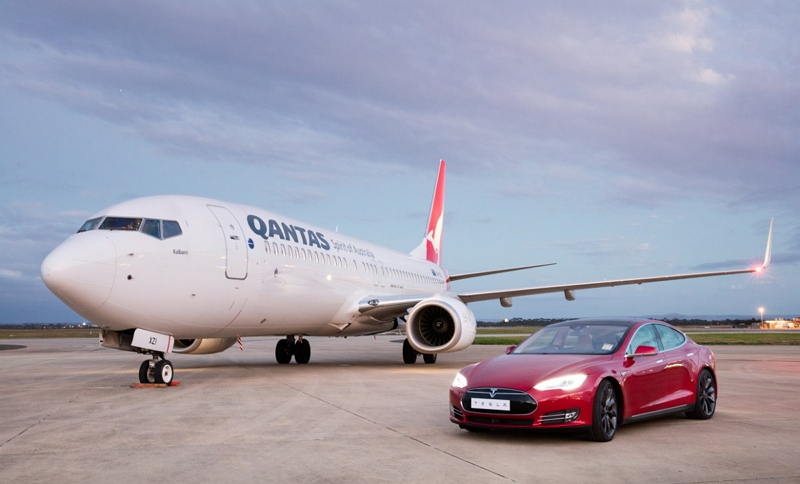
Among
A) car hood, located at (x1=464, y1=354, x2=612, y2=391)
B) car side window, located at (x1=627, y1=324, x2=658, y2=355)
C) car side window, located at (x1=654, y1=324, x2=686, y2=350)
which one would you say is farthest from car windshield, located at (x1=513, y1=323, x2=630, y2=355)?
car side window, located at (x1=654, y1=324, x2=686, y2=350)

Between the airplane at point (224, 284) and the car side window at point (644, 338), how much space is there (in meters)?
7.47

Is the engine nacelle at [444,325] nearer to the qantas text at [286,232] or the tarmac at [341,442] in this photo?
the qantas text at [286,232]

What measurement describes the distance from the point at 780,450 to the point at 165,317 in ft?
30.1

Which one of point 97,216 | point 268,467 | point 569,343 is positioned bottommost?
point 268,467

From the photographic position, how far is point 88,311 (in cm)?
1123

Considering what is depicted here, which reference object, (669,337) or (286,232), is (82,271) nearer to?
(286,232)

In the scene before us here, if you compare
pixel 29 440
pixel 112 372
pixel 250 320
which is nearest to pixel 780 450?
pixel 29 440

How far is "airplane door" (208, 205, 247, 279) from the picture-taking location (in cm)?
1332

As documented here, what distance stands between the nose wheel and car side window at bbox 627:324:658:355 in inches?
311

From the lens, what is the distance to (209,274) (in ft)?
42.0

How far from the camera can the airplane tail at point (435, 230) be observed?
28733 mm

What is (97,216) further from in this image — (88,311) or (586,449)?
(586,449)

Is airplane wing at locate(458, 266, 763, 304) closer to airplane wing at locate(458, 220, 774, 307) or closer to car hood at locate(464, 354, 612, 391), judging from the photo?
airplane wing at locate(458, 220, 774, 307)

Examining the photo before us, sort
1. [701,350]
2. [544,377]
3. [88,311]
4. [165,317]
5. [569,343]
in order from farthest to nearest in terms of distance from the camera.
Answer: [165,317] → [88,311] → [701,350] → [569,343] → [544,377]
